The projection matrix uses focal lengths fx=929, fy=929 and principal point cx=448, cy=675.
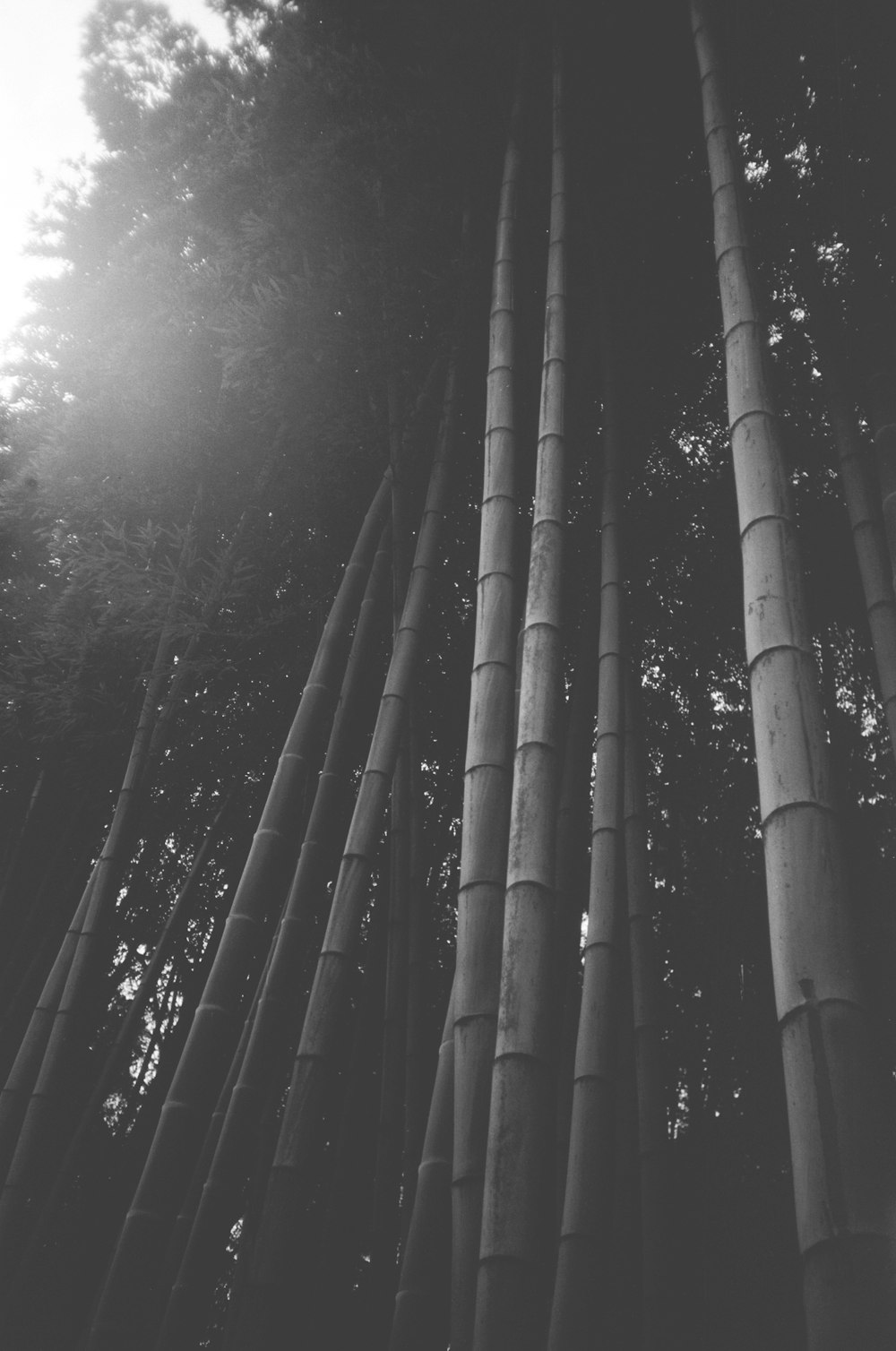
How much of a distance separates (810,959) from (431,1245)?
1231 millimetres

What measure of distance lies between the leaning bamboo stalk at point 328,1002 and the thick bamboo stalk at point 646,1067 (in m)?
0.81

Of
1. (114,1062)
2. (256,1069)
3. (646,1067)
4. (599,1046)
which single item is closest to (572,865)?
(646,1067)

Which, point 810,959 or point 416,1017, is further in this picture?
point 416,1017

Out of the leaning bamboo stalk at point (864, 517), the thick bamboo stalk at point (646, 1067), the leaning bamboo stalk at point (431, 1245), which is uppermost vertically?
the leaning bamboo stalk at point (864, 517)

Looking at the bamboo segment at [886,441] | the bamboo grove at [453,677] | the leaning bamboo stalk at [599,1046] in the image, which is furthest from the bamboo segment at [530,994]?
the bamboo segment at [886,441]

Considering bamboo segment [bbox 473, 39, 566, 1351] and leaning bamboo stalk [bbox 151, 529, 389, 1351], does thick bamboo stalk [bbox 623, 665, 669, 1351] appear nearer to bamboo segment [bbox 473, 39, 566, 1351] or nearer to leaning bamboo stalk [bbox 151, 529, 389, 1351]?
leaning bamboo stalk [bbox 151, 529, 389, 1351]

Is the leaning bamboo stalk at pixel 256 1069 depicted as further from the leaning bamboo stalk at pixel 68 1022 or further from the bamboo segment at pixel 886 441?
the bamboo segment at pixel 886 441

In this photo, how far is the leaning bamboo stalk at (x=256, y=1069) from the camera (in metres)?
2.18

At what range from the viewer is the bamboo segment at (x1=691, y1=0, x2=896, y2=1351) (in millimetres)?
922

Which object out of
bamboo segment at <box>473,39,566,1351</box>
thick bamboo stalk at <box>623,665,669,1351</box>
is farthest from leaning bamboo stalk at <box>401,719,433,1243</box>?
bamboo segment at <box>473,39,566,1351</box>

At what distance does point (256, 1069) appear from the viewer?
2.39 meters

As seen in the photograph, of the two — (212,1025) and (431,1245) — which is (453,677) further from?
(431,1245)

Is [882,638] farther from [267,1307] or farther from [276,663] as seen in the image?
[276,663]

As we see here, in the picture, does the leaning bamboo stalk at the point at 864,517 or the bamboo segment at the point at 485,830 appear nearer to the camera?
the bamboo segment at the point at 485,830
